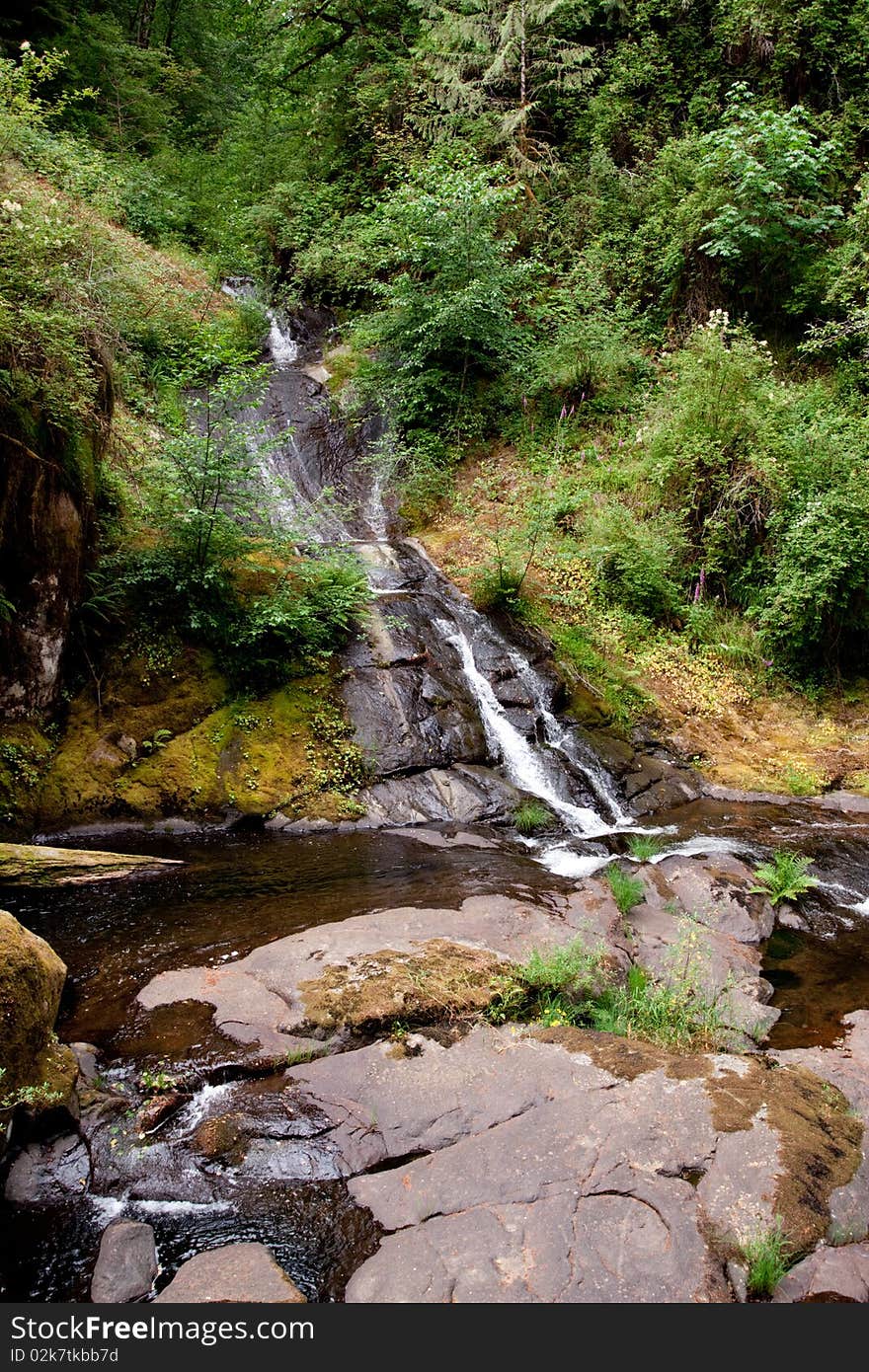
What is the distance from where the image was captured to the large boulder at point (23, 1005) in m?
3.45

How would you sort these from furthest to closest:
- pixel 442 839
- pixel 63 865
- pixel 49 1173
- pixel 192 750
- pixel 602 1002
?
pixel 192 750 → pixel 442 839 → pixel 63 865 → pixel 602 1002 → pixel 49 1173

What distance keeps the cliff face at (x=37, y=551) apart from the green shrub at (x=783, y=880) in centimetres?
756

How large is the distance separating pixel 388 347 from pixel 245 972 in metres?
14.2

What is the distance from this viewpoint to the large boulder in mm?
3453

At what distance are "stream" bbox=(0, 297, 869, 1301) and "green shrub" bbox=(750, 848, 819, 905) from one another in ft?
0.78

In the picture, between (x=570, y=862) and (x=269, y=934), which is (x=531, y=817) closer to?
(x=570, y=862)

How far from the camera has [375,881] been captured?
6867 mm

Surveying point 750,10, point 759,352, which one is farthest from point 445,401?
point 750,10

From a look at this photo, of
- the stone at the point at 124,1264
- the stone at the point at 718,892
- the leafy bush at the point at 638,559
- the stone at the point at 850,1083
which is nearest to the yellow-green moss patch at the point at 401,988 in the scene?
the stone at the point at 124,1264

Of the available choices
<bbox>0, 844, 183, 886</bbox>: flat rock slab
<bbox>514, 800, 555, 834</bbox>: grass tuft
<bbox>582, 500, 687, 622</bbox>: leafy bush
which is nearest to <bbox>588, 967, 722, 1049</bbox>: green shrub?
<bbox>514, 800, 555, 834</bbox>: grass tuft

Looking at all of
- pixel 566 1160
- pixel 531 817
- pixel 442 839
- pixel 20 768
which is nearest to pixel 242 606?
pixel 20 768

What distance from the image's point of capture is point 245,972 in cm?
500

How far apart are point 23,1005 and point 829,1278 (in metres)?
3.80

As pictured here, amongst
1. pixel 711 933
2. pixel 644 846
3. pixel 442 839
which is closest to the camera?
pixel 711 933
